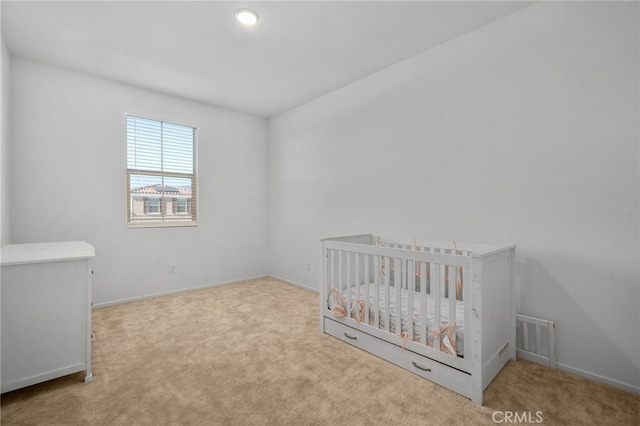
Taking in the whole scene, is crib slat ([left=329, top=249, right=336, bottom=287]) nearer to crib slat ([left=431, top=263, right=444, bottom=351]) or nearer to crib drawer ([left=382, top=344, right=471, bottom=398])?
crib drawer ([left=382, top=344, right=471, bottom=398])

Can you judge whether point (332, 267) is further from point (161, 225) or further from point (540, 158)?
point (161, 225)

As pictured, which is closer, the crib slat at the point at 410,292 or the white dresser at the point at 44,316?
the white dresser at the point at 44,316

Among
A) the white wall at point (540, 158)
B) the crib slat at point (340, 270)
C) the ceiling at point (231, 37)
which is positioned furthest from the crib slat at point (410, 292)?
the ceiling at point (231, 37)

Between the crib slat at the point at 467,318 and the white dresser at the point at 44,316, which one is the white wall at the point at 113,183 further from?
the crib slat at the point at 467,318

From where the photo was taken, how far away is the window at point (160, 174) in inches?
136

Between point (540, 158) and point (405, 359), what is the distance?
5.33 ft

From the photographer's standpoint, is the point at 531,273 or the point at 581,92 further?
the point at 531,273

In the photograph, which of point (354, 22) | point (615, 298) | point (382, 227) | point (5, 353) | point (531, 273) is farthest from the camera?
point (382, 227)

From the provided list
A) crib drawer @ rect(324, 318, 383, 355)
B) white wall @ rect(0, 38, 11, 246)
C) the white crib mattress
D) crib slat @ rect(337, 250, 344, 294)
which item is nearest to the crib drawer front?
crib drawer @ rect(324, 318, 383, 355)

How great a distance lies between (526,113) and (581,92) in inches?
11.7

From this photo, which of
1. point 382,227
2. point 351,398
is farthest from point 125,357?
point 382,227

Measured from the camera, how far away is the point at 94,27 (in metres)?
2.32

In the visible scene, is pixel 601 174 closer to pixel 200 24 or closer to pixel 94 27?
pixel 200 24

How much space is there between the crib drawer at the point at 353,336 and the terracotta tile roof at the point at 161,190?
2522mm
